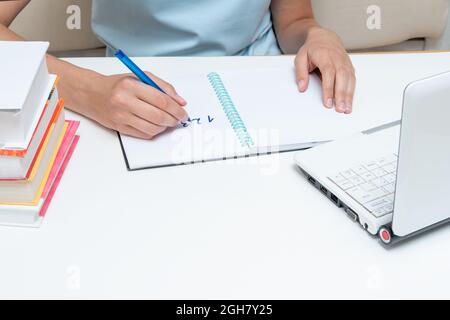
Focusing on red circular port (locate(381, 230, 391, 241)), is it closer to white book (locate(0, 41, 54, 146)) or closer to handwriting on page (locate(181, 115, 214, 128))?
handwriting on page (locate(181, 115, 214, 128))

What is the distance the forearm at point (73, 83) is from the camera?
0.89 metres

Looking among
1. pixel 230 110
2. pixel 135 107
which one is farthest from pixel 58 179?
pixel 230 110

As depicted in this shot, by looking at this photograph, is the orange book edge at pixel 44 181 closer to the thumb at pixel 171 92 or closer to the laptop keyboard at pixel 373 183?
the thumb at pixel 171 92

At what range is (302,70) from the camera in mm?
939

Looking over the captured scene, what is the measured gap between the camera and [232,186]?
743 millimetres

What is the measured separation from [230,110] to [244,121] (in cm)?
3

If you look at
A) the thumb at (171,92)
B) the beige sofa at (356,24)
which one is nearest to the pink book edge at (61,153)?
the thumb at (171,92)

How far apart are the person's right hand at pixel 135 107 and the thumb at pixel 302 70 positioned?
20cm

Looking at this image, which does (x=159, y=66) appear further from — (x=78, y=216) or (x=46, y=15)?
(x=46, y=15)

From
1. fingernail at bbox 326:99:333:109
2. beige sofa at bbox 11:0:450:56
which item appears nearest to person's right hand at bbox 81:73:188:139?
fingernail at bbox 326:99:333:109

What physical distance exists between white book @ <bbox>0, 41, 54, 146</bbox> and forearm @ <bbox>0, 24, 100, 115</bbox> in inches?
5.0

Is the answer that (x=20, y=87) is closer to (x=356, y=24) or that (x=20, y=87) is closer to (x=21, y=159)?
(x=21, y=159)

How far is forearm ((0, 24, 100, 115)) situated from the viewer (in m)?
0.89

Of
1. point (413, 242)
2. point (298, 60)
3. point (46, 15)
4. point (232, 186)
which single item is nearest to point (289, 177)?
point (232, 186)
